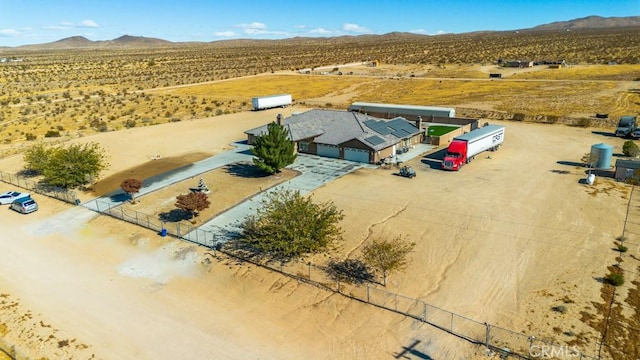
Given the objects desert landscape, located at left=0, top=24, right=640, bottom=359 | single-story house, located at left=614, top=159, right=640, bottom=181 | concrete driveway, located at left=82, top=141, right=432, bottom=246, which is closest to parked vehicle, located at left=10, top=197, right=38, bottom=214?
desert landscape, located at left=0, top=24, right=640, bottom=359

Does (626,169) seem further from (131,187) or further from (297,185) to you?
(131,187)

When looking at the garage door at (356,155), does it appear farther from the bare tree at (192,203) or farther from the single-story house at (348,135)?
the bare tree at (192,203)

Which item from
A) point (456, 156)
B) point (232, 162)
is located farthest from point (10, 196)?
point (456, 156)

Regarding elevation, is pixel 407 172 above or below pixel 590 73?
below

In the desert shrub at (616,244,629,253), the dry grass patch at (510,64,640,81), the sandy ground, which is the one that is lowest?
the sandy ground

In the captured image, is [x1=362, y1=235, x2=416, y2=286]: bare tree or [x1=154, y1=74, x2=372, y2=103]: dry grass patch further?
[x1=154, y1=74, x2=372, y2=103]: dry grass patch

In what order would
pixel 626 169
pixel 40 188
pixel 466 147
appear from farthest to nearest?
pixel 466 147 < pixel 40 188 < pixel 626 169

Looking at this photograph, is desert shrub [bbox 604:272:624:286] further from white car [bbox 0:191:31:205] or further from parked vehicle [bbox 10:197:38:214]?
white car [bbox 0:191:31:205]
